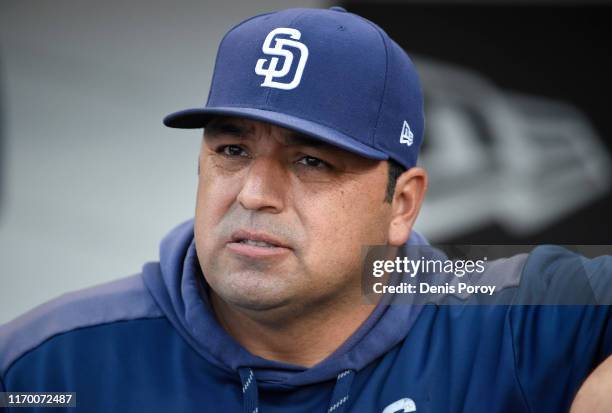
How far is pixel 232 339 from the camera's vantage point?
5.43 feet

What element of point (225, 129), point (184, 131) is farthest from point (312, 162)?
point (184, 131)

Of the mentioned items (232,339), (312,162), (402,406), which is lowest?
(402,406)

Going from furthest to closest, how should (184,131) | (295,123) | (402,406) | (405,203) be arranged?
(184,131)
(405,203)
(402,406)
(295,123)

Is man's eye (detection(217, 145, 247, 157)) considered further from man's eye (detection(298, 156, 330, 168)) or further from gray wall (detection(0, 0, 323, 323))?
gray wall (detection(0, 0, 323, 323))

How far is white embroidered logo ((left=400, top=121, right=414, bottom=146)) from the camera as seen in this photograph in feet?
5.36

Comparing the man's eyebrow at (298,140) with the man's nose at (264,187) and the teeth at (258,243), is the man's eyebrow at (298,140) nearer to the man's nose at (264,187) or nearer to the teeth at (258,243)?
the man's nose at (264,187)

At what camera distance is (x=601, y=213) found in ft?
10.6

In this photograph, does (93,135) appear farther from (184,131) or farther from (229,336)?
(229,336)

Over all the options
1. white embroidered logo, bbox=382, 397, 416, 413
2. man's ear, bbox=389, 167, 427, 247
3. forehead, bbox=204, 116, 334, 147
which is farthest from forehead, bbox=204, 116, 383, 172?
white embroidered logo, bbox=382, 397, 416, 413

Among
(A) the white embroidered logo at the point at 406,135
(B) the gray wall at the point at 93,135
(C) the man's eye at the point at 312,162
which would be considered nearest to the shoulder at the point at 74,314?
(C) the man's eye at the point at 312,162

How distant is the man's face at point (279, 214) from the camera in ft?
4.91

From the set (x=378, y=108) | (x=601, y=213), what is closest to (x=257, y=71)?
(x=378, y=108)

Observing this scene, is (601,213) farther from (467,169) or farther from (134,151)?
(134,151)

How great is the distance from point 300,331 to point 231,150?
1.07 feet
